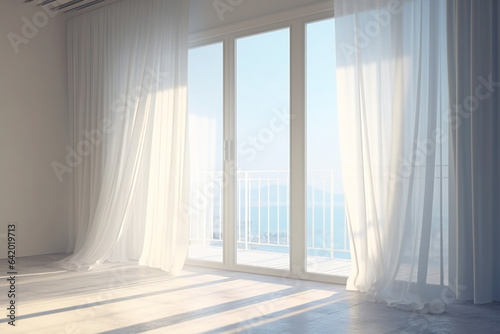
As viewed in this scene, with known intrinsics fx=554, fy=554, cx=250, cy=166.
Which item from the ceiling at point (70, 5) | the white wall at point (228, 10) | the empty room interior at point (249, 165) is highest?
the ceiling at point (70, 5)

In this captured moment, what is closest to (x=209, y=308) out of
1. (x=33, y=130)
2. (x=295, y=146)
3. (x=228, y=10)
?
(x=295, y=146)

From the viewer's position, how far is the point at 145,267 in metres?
5.20

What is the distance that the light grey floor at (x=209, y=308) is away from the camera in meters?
3.02

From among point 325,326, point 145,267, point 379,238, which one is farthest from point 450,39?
point 145,267

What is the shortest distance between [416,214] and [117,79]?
340 centimetres

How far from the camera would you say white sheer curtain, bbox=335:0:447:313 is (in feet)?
12.1

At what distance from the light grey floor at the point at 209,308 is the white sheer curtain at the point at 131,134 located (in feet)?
2.20

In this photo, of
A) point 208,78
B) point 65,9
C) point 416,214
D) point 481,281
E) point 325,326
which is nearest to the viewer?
point 325,326

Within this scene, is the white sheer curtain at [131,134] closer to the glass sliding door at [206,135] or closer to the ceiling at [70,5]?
the ceiling at [70,5]

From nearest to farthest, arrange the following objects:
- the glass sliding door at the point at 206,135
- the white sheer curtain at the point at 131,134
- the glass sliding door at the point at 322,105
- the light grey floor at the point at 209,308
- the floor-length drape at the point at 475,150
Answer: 1. the light grey floor at the point at 209,308
2. the floor-length drape at the point at 475,150
3. the glass sliding door at the point at 322,105
4. the white sheer curtain at the point at 131,134
5. the glass sliding door at the point at 206,135

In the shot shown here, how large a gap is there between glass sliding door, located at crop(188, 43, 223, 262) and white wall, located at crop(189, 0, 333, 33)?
0.72 ft

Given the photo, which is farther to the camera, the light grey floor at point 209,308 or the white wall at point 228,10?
the white wall at point 228,10

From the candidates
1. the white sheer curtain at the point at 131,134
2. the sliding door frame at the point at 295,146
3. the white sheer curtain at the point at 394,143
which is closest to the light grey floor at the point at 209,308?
the sliding door frame at the point at 295,146

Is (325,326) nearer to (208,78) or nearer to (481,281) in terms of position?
(481,281)
